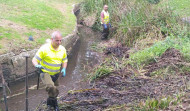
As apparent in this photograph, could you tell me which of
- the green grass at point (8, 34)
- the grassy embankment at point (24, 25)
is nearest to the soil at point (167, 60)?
the grassy embankment at point (24, 25)

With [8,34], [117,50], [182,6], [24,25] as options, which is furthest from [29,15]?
[182,6]

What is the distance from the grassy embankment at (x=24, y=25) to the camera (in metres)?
8.25

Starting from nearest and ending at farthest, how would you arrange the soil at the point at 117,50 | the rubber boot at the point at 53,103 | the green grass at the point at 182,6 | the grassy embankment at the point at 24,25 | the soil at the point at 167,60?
the rubber boot at the point at 53,103 < the soil at the point at 167,60 < the grassy embankment at the point at 24,25 < the soil at the point at 117,50 < the green grass at the point at 182,6

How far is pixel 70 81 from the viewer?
766cm

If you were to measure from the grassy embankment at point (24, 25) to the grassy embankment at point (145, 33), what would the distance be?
2.45m

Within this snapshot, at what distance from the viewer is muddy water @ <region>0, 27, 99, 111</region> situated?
6.24 meters

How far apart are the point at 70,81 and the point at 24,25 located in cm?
394

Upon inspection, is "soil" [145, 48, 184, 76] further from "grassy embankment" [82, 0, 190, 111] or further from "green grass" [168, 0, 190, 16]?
"green grass" [168, 0, 190, 16]

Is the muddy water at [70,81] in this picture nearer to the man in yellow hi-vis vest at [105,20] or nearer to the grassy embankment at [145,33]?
the grassy embankment at [145,33]

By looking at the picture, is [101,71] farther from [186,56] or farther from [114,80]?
[186,56]

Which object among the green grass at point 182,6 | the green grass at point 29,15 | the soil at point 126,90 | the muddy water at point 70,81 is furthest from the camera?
the green grass at point 182,6

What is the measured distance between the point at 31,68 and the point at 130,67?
322 centimetres

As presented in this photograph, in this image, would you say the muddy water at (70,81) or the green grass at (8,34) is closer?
the muddy water at (70,81)

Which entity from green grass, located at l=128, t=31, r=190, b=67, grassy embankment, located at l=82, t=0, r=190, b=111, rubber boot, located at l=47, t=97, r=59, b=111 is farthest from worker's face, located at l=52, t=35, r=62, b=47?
green grass, located at l=128, t=31, r=190, b=67
